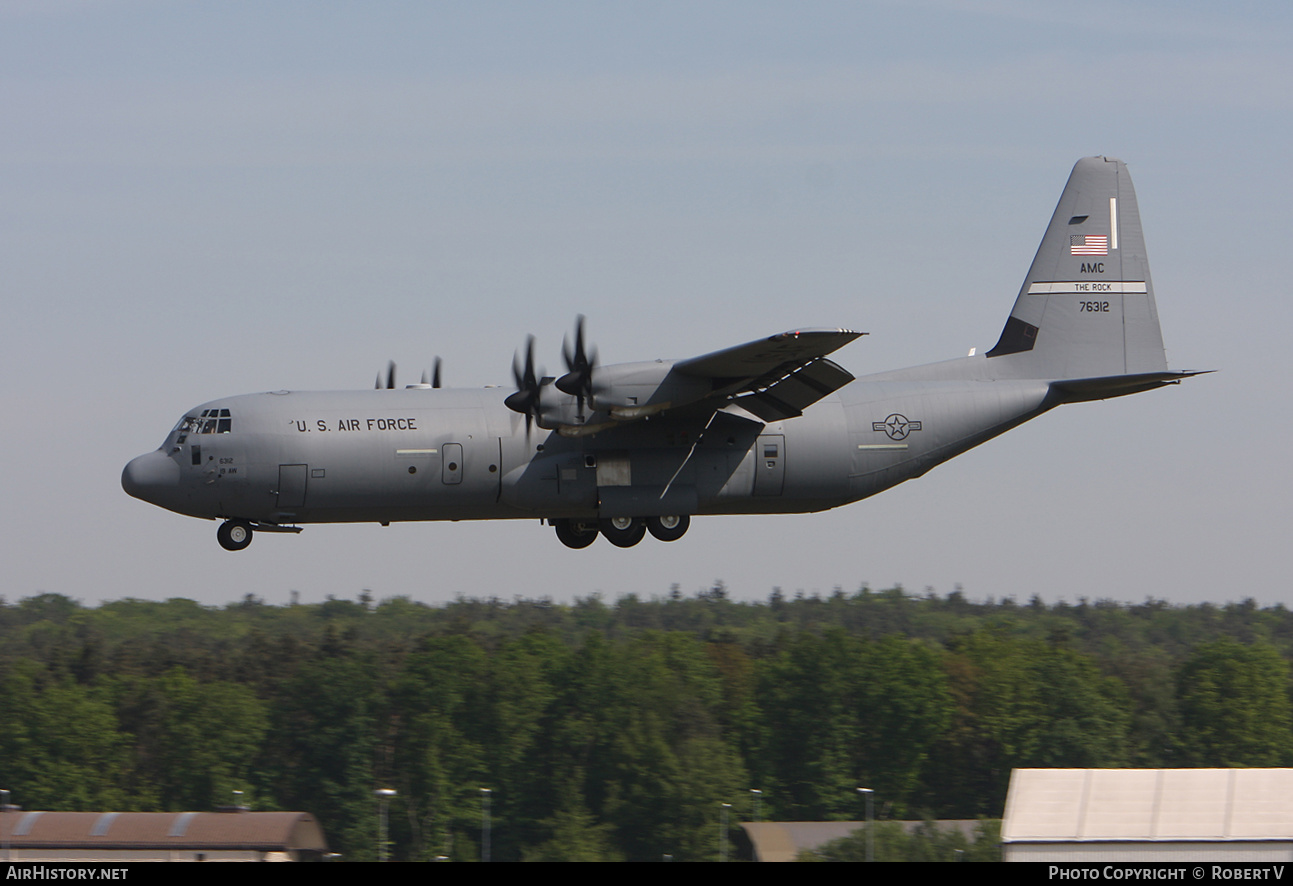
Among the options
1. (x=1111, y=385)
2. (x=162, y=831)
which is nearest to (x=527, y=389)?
(x=1111, y=385)

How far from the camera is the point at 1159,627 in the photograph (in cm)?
12788

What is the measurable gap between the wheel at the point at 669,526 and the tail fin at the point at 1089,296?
8.64 m

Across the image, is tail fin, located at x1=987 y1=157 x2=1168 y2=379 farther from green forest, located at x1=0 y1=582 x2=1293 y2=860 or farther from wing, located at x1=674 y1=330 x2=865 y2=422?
green forest, located at x1=0 y1=582 x2=1293 y2=860

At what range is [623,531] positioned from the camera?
107 ft

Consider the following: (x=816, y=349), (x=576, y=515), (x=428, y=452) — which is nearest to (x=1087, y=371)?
(x=816, y=349)

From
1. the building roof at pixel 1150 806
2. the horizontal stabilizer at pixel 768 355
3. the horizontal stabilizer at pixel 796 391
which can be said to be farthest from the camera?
the horizontal stabilizer at pixel 796 391

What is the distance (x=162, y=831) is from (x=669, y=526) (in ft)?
68.6

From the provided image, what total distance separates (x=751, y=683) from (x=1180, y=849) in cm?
4759

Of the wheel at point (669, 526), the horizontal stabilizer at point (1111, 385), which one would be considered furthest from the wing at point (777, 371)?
the horizontal stabilizer at point (1111, 385)

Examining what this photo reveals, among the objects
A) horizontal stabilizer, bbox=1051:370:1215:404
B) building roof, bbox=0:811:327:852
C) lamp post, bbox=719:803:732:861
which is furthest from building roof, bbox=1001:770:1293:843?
lamp post, bbox=719:803:732:861

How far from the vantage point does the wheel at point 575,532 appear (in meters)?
33.6

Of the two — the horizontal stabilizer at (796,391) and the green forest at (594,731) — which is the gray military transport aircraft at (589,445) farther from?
the green forest at (594,731)

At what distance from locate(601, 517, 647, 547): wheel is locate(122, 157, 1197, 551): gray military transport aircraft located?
0.14ft
